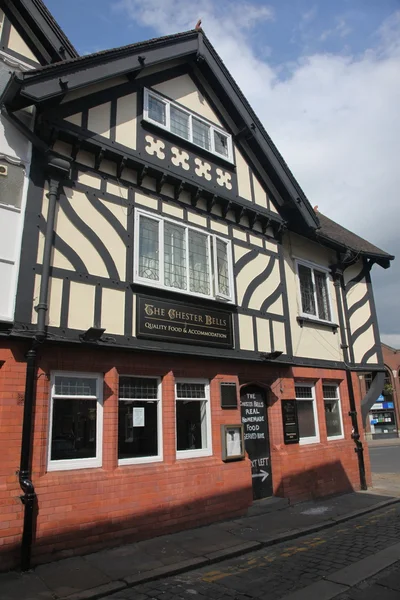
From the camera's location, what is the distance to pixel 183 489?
26.7ft

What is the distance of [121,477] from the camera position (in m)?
7.34

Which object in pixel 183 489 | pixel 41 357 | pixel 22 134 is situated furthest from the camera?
pixel 183 489

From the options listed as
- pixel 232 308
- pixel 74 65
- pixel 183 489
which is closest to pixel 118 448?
pixel 183 489

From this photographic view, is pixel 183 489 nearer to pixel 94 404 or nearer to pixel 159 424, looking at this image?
pixel 159 424

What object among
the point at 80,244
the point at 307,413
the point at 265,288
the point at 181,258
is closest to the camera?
the point at 80,244

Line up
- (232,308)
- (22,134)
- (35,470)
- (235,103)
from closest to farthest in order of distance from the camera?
(35,470), (22,134), (232,308), (235,103)

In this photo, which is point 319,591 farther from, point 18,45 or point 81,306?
point 18,45

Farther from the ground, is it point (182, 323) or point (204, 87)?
point (204, 87)

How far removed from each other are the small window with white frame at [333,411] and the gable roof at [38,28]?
1078 cm

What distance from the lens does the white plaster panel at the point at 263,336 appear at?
10555 mm

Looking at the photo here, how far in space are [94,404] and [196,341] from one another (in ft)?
8.25

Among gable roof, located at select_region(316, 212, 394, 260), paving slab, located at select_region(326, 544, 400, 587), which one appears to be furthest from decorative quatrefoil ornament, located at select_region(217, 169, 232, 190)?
paving slab, located at select_region(326, 544, 400, 587)

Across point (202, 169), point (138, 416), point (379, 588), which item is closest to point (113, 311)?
point (138, 416)

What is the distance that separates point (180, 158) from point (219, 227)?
72.2 inches
